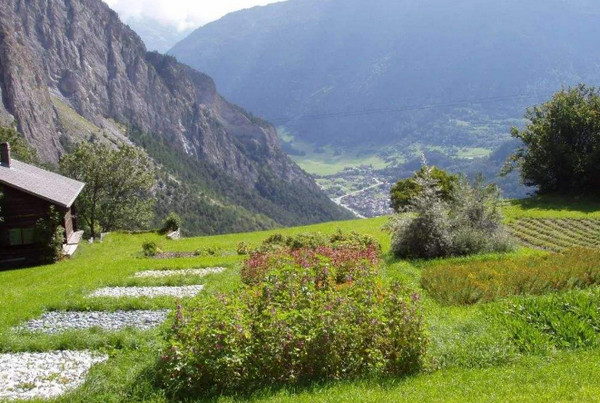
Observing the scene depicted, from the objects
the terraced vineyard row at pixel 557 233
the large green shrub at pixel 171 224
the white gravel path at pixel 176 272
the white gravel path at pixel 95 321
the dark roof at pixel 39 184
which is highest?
the dark roof at pixel 39 184

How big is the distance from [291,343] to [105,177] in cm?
4890

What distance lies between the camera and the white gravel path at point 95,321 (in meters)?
15.6

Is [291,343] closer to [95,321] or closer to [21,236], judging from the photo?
[95,321]

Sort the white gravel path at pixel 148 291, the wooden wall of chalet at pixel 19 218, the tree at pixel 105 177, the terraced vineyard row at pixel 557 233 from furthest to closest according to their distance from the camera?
the tree at pixel 105 177 < the wooden wall of chalet at pixel 19 218 < the terraced vineyard row at pixel 557 233 < the white gravel path at pixel 148 291

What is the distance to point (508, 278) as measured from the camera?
17.8 metres

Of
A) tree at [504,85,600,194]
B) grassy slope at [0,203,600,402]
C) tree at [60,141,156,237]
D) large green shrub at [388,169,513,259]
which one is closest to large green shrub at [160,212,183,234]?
tree at [60,141,156,237]

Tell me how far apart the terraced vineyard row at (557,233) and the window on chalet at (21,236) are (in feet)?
97.8

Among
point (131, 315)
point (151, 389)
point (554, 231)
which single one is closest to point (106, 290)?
point (131, 315)

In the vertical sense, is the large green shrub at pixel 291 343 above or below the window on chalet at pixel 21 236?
below

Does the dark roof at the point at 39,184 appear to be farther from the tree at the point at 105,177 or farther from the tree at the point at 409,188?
the tree at the point at 409,188

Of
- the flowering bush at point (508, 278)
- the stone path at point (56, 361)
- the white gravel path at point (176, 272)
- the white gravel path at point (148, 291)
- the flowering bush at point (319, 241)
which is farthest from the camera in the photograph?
the flowering bush at point (319, 241)

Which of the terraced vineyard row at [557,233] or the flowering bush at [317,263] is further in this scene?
the terraced vineyard row at [557,233]

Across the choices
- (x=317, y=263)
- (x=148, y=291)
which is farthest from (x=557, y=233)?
(x=148, y=291)

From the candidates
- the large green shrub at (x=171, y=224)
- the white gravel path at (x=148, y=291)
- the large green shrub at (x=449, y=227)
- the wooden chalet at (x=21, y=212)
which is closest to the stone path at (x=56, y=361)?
the white gravel path at (x=148, y=291)
